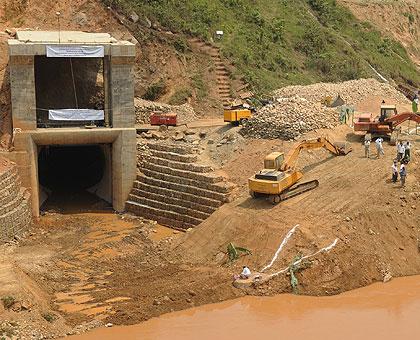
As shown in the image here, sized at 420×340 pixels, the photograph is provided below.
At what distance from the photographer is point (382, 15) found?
58.9 meters

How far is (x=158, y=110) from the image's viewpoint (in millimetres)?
36688

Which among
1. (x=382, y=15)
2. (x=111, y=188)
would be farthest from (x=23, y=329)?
(x=382, y=15)

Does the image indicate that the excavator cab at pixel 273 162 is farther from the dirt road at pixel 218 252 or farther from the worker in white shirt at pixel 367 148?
the worker in white shirt at pixel 367 148

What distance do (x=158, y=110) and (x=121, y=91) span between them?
508cm

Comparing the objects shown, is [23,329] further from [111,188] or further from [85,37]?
[85,37]

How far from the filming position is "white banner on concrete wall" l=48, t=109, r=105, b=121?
104 ft

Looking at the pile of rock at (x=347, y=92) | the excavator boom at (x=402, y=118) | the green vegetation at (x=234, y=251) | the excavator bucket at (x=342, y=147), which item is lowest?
the green vegetation at (x=234, y=251)

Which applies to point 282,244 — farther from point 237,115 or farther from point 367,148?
point 237,115

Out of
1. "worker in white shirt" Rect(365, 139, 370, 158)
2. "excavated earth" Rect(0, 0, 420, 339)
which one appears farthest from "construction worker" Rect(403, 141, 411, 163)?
"worker in white shirt" Rect(365, 139, 370, 158)

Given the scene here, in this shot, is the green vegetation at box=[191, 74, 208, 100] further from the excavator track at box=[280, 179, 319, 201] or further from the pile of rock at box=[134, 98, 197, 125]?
the excavator track at box=[280, 179, 319, 201]

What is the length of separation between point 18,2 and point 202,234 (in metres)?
22.7

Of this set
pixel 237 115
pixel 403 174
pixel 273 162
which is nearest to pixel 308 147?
pixel 273 162

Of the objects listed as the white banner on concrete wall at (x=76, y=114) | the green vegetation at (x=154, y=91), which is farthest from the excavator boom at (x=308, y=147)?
the green vegetation at (x=154, y=91)

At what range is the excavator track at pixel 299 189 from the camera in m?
26.7
